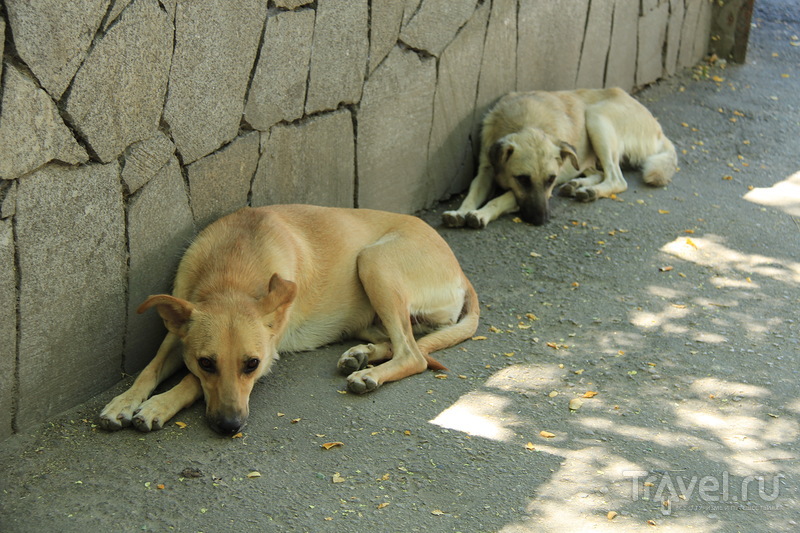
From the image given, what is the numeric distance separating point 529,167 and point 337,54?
2.18m

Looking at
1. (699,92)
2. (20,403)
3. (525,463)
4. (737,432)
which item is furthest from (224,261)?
(699,92)

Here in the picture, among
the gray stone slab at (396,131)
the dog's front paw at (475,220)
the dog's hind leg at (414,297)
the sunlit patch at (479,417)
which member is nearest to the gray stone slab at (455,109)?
the gray stone slab at (396,131)

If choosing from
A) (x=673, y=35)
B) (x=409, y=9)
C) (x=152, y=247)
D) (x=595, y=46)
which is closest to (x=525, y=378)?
(x=152, y=247)

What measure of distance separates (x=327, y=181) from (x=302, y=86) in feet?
2.10

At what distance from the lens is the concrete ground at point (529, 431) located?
129 inches

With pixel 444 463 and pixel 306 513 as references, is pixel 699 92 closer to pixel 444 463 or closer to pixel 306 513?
pixel 444 463

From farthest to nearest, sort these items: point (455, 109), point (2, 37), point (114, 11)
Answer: point (455, 109) < point (114, 11) < point (2, 37)

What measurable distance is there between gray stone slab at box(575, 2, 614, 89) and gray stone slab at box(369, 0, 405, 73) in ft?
9.92

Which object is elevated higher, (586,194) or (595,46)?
(595,46)

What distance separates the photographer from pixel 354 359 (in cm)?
435

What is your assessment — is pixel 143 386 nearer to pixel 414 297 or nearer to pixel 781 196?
pixel 414 297

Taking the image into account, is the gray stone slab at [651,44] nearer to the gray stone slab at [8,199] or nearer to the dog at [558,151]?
the dog at [558,151]

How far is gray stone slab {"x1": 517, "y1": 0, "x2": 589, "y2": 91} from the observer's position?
716cm

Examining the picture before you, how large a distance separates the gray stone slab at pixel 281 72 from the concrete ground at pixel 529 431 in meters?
1.36
